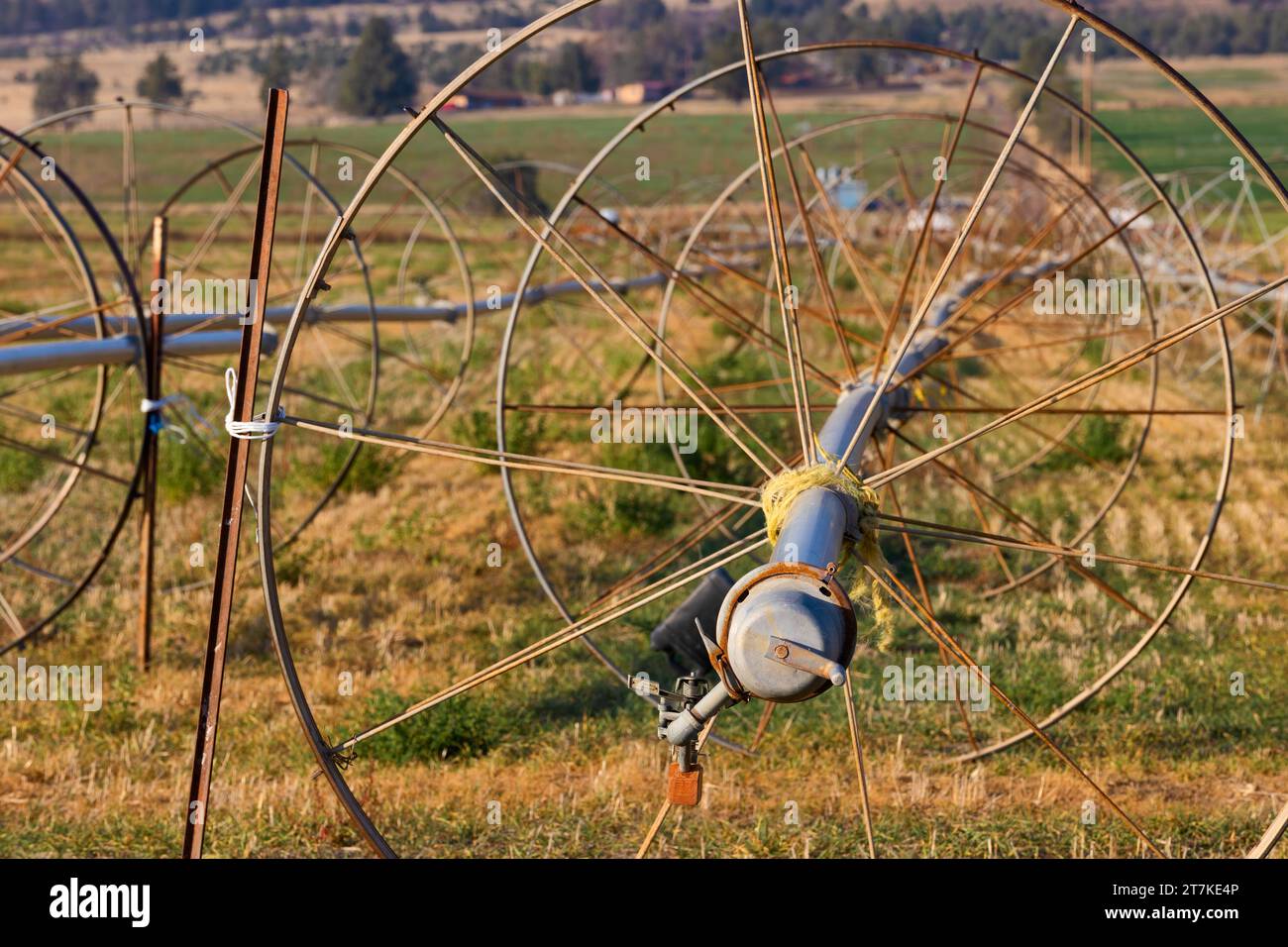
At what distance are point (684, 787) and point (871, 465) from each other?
630cm

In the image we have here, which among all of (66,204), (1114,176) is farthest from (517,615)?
(66,204)

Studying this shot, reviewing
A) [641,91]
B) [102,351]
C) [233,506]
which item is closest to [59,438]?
[102,351]

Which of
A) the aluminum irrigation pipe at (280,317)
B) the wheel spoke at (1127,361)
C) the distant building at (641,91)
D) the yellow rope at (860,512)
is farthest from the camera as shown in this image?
the distant building at (641,91)

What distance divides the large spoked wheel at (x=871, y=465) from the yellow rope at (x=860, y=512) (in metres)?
0.02

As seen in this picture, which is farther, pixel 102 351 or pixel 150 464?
pixel 150 464

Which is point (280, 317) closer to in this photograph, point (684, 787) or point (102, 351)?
point (102, 351)

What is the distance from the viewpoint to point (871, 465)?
10.1 m

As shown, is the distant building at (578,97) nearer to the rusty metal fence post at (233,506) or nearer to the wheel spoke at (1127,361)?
the rusty metal fence post at (233,506)

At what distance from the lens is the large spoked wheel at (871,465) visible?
4.06 meters

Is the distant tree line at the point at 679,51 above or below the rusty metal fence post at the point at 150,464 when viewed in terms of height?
above

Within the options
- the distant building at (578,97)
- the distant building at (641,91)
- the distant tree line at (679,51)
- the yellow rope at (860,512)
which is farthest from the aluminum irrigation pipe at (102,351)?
the distant building at (578,97)

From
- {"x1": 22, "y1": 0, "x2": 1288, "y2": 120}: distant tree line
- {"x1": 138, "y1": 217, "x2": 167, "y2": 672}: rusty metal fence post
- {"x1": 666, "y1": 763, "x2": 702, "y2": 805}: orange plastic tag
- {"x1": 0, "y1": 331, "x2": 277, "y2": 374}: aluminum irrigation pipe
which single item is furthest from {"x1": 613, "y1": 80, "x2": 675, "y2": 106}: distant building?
{"x1": 666, "y1": 763, "x2": 702, "y2": 805}: orange plastic tag

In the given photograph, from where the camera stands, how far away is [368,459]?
11.1m

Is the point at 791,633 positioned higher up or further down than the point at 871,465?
higher up
